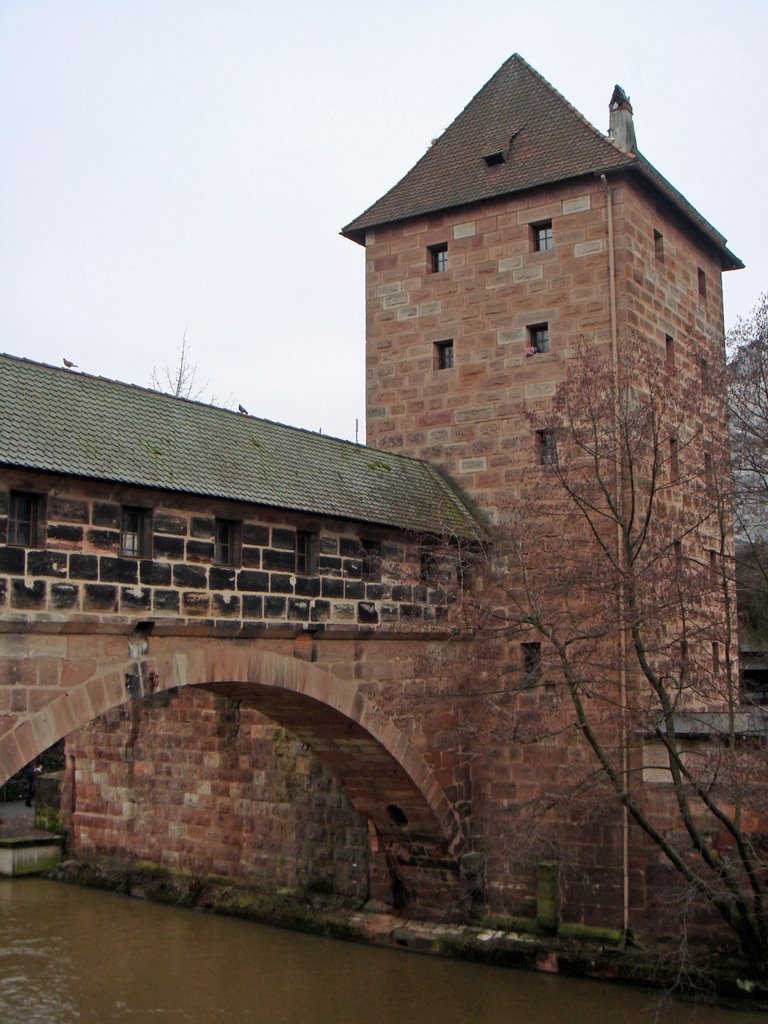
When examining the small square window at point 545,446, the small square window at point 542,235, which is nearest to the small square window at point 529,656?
the small square window at point 545,446

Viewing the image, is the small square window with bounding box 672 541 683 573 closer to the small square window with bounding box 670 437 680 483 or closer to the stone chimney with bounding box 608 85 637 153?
the small square window with bounding box 670 437 680 483

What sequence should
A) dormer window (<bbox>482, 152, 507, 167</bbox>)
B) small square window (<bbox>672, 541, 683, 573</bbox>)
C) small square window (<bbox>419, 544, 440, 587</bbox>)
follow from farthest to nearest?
dormer window (<bbox>482, 152, 507, 167</bbox>) → small square window (<bbox>419, 544, 440, 587</bbox>) → small square window (<bbox>672, 541, 683, 573</bbox>)

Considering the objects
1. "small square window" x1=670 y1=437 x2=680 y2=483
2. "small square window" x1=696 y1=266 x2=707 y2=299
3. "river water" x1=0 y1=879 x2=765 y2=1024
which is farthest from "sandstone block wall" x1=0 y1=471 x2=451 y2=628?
"small square window" x1=696 y1=266 x2=707 y2=299

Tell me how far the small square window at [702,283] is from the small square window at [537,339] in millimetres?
2933

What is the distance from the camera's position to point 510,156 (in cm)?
1583

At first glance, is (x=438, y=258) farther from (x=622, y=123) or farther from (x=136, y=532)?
(x=136, y=532)

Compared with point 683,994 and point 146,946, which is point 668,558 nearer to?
point 683,994

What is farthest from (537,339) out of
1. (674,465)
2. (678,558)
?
(678,558)

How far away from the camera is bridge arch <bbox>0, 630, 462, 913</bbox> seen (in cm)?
955

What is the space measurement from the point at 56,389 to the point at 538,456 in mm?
6436

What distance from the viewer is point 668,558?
1234 centimetres

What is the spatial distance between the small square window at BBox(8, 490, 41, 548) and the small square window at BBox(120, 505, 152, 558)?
2.95ft

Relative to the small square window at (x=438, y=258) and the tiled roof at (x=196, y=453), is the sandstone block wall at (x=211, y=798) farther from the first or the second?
the small square window at (x=438, y=258)

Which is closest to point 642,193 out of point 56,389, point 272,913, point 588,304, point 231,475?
point 588,304
